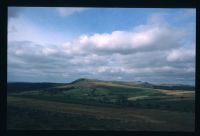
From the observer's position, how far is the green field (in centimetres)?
325

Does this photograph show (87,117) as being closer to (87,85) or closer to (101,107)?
(101,107)

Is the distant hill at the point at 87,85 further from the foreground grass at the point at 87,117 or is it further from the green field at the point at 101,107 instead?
the foreground grass at the point at 87,117

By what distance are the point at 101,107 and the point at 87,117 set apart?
133mm

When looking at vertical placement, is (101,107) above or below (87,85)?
below

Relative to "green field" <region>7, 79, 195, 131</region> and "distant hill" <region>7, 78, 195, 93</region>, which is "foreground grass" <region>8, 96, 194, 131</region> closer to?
"green field" <region>7, 79, 195, 131</region>

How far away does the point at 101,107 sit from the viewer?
3307 millimetres

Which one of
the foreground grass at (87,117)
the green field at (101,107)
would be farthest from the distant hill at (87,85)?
the foreground grass at (87,117)

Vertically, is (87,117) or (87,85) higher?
(87,85)

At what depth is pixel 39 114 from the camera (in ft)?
10.9

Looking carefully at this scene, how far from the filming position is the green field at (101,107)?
10.7 ft

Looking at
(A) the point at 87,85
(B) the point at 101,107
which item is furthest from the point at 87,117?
(A) the point at 87,85
